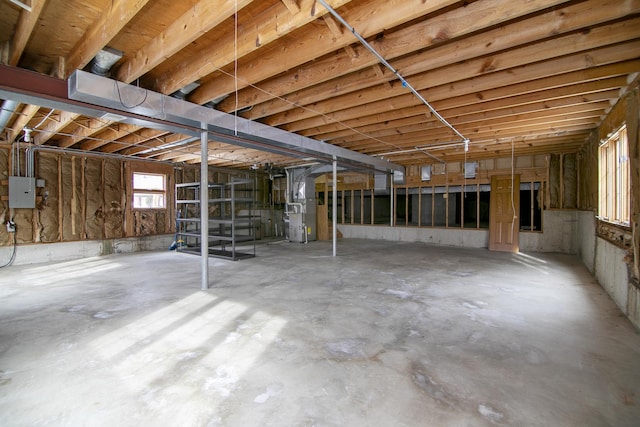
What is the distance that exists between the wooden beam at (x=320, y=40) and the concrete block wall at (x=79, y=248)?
546 centimetres

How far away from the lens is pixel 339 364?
211 centimetres

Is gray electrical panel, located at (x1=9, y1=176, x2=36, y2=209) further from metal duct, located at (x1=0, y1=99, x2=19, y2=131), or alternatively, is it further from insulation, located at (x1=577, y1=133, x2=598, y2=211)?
insulation, located at (x1=577, y1=133, x2=598, y2=211)

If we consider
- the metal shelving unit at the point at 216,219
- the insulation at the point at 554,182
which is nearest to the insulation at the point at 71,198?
the metal shelving unit at the point at 216,219

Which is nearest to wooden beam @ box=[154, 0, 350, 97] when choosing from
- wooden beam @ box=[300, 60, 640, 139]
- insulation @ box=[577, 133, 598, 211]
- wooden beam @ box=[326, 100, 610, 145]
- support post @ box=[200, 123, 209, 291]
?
support post @ box=[200, 123, 209, 291]

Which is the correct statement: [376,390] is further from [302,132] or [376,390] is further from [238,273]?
[302,132]

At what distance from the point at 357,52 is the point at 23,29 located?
2.63m

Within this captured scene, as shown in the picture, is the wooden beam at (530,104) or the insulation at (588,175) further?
the insulation at (588,175)

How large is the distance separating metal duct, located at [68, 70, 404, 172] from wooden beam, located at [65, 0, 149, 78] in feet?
0.57

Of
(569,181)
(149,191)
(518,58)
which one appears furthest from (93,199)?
(569,181)

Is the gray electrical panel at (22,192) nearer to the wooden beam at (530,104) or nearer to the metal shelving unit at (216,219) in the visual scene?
the metal shelving unit at (216,219)

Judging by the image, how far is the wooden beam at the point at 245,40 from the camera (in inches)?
80.7

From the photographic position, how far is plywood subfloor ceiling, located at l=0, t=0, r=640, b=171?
2088 millimetres

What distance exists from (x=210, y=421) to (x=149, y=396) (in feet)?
1.63

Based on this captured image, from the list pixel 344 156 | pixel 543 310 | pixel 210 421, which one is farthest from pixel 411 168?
pixel 210 421
